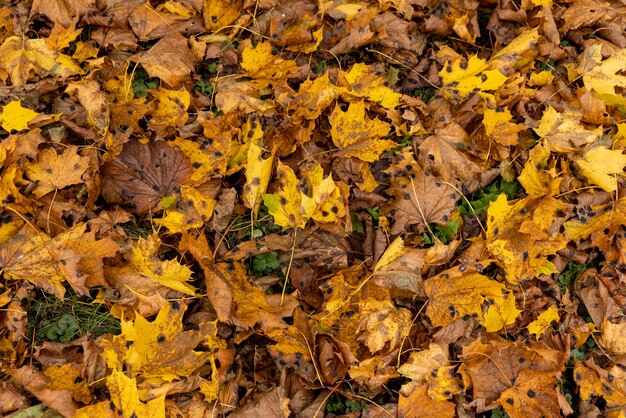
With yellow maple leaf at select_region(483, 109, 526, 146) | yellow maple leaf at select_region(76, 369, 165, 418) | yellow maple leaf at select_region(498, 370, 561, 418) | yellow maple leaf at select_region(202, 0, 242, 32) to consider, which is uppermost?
yellow maple leaf at select_region(202, 0, 242, 32)

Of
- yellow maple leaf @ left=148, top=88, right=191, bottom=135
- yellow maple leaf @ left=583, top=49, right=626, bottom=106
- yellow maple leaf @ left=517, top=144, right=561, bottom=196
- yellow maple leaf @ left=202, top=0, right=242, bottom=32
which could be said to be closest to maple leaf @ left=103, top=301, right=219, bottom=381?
yellow maple leaf @ left=148, top=88, right=191, bottom=135

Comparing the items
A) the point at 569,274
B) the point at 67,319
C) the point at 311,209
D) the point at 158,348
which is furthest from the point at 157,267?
the point at 569,274

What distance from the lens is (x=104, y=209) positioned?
7.18ft

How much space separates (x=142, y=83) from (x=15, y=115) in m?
0.53

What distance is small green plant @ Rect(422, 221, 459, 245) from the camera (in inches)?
87.2

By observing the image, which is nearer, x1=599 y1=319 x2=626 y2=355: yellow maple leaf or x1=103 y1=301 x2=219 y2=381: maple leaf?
x1=103 y1=301 x2=219 y2=381: maple leaf

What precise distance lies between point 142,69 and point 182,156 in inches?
20.1

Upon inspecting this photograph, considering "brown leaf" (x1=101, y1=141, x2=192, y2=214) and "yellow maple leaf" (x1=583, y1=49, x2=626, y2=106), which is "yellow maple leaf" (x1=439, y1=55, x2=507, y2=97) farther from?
"brown leaf" (x1=101, y1=141, x2=192, y2=214)

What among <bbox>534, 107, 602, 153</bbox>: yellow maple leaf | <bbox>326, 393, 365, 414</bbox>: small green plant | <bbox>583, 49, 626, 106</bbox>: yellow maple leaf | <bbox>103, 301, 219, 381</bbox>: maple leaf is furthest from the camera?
<bbox>583, 49, 626, 106</bbox>: yellow maple leaf

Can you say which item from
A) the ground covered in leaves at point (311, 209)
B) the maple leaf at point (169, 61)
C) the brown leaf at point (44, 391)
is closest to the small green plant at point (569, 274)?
the ground covered in leaves at point (311, 209)

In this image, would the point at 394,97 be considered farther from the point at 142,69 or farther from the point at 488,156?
the point at 142,69

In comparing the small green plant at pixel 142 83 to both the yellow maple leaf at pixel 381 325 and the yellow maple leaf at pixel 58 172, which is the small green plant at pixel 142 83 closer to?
the yellow maple leaf at pixel 58 172

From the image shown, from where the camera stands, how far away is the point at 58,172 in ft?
6.93

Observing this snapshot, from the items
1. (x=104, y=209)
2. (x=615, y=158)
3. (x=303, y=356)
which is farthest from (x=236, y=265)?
(x=615, y=158)
